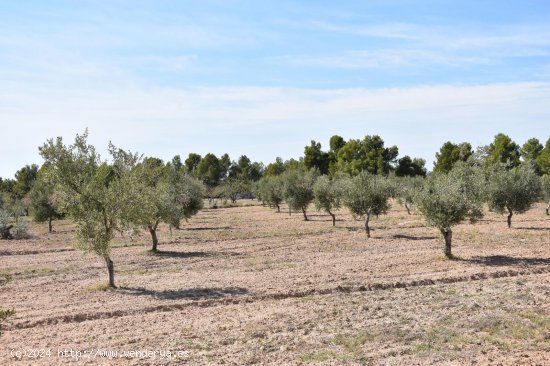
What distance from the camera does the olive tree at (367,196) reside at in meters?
47.6

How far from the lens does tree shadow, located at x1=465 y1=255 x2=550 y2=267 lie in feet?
98.7

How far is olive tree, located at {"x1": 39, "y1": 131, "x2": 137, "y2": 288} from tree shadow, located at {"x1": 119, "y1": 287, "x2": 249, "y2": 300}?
9.07ft

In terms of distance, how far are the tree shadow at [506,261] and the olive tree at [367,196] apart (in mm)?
15337

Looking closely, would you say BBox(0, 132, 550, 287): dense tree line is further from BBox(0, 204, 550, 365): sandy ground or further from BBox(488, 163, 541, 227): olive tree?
BBox(0, 204, 550, 365): sandy ground

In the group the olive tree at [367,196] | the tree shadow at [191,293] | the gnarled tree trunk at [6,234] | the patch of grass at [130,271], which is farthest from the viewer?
the gnarled tree trunk at [6,234]

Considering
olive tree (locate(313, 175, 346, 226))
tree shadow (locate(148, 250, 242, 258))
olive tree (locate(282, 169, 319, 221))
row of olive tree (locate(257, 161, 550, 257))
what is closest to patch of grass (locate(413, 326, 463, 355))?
row of olive tree (locate(257, 161, 550, 257))

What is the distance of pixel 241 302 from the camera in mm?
23156

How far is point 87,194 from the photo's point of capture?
26531mm

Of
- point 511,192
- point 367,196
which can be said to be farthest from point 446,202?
point 511,192

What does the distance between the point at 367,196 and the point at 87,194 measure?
93.3 feet

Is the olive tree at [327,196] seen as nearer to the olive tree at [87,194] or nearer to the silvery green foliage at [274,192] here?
the silvery green foliage at [274,192]

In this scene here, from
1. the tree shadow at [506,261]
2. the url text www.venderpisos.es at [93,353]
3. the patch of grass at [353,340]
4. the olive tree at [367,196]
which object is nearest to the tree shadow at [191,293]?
the url text www.venderpisos.es at [93,353]

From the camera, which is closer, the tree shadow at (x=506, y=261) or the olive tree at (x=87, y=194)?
the olive tree at (x=87, y=194)

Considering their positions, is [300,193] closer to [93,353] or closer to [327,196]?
[327,196]
